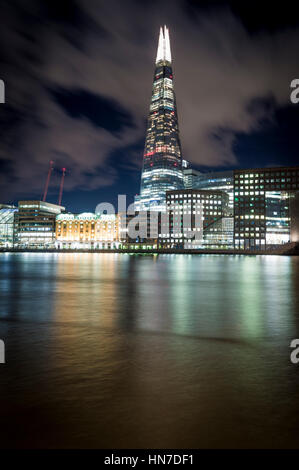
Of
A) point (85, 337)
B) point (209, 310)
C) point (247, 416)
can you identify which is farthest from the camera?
point (209, 310)

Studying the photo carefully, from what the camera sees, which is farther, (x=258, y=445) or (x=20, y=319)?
(x=20, y=319)

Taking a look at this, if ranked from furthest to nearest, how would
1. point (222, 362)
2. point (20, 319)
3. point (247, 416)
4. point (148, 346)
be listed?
point (20, 319) < point (148, 346) < point (222, 362) < point (247, 416)

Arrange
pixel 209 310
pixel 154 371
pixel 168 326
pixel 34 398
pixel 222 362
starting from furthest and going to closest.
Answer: pixel 209 310, pixel 168 326, pixel 222 362, pixel 154 371, pixel 34 398

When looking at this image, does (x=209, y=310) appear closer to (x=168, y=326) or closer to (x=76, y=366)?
(x=168, y=326)

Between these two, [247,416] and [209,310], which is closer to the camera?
[247,416]

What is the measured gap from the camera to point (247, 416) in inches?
259

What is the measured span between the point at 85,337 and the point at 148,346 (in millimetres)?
2618

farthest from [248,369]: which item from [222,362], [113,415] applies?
[113,415]

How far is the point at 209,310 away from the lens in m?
19.5

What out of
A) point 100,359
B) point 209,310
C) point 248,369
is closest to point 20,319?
Answer: point 100,359

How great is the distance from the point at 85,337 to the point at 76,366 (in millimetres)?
3488

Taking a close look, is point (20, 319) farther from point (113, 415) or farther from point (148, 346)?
point (113, 415)
